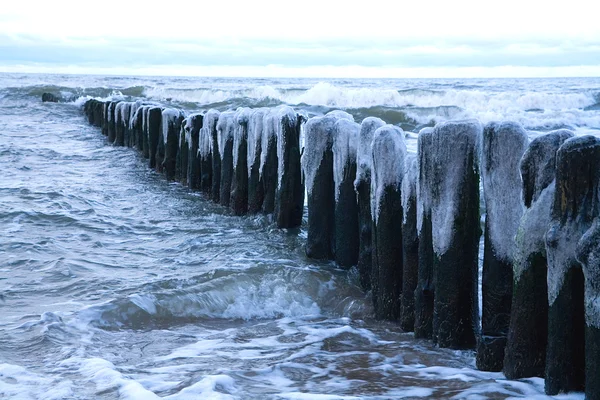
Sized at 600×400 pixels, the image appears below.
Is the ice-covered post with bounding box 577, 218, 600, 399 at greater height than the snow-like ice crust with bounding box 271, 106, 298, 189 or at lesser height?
lesser

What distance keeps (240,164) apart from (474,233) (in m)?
4.55

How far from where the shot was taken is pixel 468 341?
4160mm

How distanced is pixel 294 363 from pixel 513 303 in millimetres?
1372

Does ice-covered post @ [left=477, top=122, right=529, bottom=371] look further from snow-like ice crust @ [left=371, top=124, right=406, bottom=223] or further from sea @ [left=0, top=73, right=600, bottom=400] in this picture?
snow-like ice crust @ [left=371, top=124, right=406, bottom=223]

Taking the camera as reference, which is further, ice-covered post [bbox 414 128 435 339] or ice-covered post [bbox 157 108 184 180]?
ice-covered post [bbox 157 108 184 180]

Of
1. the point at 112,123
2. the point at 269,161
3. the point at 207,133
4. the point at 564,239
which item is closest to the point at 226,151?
the point at 207,133

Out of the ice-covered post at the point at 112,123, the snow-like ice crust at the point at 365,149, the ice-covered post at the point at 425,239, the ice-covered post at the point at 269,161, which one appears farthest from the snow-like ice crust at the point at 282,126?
the ice-covered post at the point at 112,123

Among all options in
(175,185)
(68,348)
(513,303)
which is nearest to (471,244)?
(513,303)

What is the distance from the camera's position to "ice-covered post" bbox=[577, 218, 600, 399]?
289cm

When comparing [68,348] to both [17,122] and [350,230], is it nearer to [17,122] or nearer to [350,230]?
[350,230]

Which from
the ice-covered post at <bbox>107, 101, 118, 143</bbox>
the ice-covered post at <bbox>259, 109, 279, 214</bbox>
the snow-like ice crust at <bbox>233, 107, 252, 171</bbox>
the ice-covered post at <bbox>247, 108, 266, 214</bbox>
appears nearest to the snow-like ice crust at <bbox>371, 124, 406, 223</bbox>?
the ice-covered post at <bbox>259, 109, 279, 214</bbox>

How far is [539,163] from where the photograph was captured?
3381mm

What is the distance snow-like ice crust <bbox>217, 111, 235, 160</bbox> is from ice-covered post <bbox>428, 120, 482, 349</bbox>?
15.6 feet

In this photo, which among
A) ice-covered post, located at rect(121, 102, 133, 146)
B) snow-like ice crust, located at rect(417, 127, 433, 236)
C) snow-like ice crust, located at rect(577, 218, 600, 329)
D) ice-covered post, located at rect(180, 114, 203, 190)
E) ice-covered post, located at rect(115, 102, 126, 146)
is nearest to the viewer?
snow-like ice crust, located at rect(577, 218, 600, 329)
